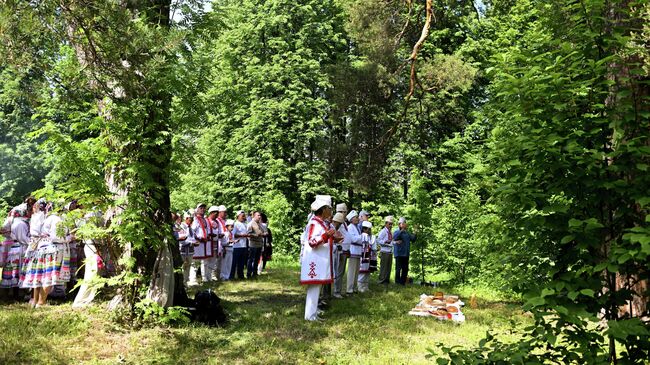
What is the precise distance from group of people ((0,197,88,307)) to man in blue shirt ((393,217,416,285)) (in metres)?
8.38

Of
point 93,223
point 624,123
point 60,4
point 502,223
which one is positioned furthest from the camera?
point 93,223

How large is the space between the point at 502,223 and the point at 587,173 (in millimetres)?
704

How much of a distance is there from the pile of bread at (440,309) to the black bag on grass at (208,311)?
3780mm

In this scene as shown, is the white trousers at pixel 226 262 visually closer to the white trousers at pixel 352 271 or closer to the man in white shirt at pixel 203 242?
the man in white shirt at pixel 203 242

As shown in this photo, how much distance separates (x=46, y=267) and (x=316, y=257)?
452cm

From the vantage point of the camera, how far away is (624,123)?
319 cm

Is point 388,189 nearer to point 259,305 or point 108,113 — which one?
point 259,305

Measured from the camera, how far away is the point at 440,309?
986 centimetres

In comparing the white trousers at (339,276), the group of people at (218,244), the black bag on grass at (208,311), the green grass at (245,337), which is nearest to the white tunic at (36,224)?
the green grass at (245,337)

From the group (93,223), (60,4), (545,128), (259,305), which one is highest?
(60,4)

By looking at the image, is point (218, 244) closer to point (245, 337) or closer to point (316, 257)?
point (316, 257)

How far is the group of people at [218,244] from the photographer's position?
1239cm

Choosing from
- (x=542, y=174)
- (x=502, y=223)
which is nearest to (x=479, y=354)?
(x=502, y=223)

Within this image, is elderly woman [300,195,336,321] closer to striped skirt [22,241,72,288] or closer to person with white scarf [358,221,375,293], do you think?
person with white scarf [358,221,375,293]
